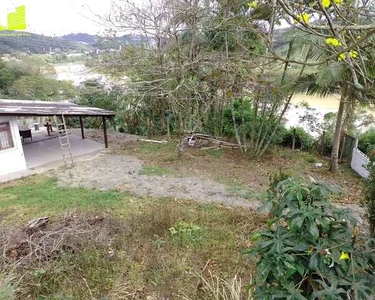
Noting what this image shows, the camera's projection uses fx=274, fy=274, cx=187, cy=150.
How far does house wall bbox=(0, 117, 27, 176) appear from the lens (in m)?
9.52

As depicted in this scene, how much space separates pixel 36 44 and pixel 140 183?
3138 centimetres

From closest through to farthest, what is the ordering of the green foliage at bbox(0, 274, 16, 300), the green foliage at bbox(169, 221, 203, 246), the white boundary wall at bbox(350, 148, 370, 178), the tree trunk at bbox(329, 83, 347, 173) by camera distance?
1. the green foliage at bbox(0, 274, 16, 300)
2. the green foliage at bbox(169, 221, 203, 246)
3. the tree trunk at bbox(329, 83, 347, 173)
4. the white boundary wall at bbox(350, 148, 370, 178)

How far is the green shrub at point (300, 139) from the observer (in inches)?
521

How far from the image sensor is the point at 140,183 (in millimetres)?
8656

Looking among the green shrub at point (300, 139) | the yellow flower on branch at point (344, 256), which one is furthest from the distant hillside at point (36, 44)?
the yellow flower on branch at point (344, 256)

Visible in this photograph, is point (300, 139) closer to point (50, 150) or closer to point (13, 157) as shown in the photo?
point (50, 150)

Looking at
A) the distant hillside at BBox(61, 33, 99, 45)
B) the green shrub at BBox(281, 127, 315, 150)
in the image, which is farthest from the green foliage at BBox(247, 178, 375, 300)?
the distant hillside at BBox(61, 33, 99, 45)

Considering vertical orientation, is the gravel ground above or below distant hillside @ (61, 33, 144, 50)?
below

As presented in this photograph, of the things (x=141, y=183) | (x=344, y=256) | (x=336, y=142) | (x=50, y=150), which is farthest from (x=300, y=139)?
(x=344, y=256)

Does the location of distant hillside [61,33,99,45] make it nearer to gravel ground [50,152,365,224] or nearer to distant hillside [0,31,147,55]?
distant hillside [0,31,147,55]

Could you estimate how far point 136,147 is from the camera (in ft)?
44.2

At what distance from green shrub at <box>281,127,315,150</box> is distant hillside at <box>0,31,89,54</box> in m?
24.6

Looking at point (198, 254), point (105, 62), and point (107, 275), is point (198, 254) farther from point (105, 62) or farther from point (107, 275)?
point (105, 62)

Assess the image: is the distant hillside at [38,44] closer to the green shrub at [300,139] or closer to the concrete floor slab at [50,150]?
the concrete floor slab at [50,150]
